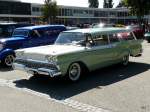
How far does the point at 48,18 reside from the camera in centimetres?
4966

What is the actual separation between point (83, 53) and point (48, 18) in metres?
42.1

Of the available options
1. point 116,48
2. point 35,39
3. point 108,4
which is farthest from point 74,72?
point 108,4

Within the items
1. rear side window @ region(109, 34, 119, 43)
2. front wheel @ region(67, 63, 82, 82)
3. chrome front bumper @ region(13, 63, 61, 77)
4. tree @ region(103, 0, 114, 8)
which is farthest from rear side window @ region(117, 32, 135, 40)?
tree @ region(103, 0, 114, 8)

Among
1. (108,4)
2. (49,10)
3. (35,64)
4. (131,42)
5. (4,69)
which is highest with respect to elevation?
(108,4)

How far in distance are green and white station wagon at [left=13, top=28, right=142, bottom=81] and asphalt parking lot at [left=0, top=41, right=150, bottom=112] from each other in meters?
0.42

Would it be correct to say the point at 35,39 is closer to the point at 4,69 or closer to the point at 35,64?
the point at 4,69

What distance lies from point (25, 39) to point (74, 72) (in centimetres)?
477

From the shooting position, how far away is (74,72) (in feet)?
27.3

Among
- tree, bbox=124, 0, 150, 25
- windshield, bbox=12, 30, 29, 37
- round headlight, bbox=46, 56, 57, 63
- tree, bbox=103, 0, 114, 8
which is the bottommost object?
round headlight, bbox=46, 56, 57, 63

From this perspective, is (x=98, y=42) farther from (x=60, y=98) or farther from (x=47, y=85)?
(x=60, y=98)

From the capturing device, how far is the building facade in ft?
198

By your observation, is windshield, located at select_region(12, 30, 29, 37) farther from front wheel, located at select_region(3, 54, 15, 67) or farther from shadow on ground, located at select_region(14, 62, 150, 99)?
shadow on ground, located at select_region(14, 62, 150, 99)

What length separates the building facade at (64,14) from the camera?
198 ft

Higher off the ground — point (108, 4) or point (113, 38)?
point (108, 4)
